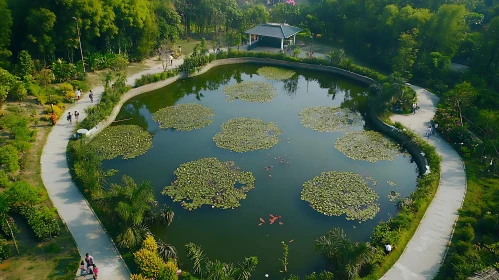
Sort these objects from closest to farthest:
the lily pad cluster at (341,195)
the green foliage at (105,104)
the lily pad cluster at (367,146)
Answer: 1. the lily pad cluster at (341,195)
2. the lily pad cluster at (367,146)
3. the green foliage at (105,104)

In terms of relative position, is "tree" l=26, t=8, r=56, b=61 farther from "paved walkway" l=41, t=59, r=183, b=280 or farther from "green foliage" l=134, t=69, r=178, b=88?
"paved walkway" l=41, t=59, r=183, b=280

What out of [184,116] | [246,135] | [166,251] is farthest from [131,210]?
[184,116]

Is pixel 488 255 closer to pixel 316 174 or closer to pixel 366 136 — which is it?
pixel 316 174

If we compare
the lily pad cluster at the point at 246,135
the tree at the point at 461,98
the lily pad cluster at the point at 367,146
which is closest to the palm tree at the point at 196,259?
the lily pad cluster at the point at 246,135

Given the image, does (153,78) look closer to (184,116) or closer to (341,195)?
(184,116)

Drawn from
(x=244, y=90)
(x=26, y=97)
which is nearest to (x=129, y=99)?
(x=26, y=97)

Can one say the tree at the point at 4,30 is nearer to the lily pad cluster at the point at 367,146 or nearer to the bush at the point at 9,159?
the bush at the point at 9,159

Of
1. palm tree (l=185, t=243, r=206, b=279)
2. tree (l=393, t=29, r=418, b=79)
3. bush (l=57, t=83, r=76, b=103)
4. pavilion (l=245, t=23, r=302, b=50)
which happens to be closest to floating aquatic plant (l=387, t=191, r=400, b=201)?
palm tree (l=185, t=243, r=206, b=279)
